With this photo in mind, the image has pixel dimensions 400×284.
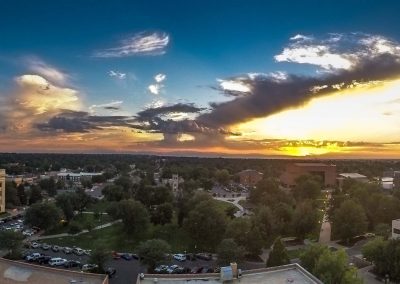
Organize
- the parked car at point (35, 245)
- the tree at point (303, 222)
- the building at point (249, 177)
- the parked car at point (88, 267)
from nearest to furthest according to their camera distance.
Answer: the parked car at point (88, 267)
the parked car at point (35, 245)
the tree at point (303, 222)
the building at point (249, 177)

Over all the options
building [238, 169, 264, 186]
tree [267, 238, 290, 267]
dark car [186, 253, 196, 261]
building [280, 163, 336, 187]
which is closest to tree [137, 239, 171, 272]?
dark car [186, 253, 196, 261]

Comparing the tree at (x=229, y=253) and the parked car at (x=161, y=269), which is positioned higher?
the tree at (x=229, y=253)

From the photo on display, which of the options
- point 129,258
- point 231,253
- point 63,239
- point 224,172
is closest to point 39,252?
point 63,239

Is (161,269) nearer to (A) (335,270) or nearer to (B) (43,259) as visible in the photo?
(B) (43,259)

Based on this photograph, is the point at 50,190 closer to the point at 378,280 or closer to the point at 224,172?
the point at 224,172

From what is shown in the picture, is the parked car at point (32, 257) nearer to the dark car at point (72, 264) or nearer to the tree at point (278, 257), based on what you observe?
the dark car at point (72, 264)

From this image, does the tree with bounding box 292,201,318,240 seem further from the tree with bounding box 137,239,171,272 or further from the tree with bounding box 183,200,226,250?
the tree with bounding box 137,239,171,272

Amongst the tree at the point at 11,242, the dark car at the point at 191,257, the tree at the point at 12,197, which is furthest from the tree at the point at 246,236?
the tree at the point at 12,197
